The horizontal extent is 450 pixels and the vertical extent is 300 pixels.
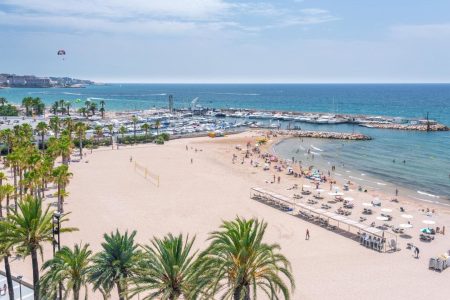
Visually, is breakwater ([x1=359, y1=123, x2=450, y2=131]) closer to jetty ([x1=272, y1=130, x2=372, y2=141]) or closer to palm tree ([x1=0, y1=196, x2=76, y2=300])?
jetty ([x1=272, y1=130, x2=372, y2=141])

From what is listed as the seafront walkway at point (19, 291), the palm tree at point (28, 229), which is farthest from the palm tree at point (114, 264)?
the seafront walkway at point (19, 291)

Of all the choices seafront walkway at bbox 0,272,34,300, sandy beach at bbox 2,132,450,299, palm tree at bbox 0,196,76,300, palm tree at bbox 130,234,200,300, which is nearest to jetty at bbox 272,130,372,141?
sandy beach at bbox 2,132,450,299

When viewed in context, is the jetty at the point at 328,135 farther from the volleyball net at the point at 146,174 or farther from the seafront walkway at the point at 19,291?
the seafront walkway at the point at 19,291

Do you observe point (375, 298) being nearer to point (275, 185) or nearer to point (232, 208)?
point (232, 208)

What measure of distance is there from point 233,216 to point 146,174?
2051 centimetres

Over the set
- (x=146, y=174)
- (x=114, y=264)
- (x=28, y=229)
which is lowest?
(x=146, y=174)

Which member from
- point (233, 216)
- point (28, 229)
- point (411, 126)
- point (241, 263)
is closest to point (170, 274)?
point (241, 263)

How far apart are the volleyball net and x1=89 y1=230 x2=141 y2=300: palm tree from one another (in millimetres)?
34748

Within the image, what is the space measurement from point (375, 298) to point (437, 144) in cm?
7546

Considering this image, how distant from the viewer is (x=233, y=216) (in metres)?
41.3

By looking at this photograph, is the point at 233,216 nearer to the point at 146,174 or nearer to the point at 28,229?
the point at 146,174

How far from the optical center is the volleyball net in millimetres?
55703

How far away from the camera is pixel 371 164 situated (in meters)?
72.3

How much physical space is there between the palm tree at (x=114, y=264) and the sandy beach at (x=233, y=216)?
842 centimetres
